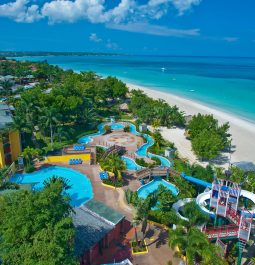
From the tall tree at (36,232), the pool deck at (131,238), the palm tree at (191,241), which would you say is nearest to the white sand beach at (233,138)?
the pool deck at (131,238)

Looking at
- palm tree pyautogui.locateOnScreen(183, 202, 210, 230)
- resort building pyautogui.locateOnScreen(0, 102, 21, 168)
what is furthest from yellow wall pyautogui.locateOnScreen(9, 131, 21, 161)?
palm tree pyautogui.locateOnScreen(183, 202, 210, 230)

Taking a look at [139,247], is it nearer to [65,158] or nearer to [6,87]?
[65,158]

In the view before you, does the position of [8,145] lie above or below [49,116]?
below

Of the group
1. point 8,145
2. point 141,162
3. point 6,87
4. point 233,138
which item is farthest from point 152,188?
point 6,87

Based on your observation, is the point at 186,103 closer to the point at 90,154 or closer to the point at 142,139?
the point at 142,139

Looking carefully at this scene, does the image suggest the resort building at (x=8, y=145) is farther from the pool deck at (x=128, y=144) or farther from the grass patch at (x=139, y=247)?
the grass patch at (x=139, y=247)

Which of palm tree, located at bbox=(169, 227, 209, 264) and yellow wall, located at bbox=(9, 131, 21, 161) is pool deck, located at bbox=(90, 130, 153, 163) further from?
palm tree, located at bbox=(169, 227, 209, 264)
